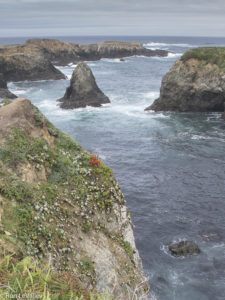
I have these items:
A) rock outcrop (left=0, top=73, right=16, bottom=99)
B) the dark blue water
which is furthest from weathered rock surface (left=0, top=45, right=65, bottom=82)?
the dark blue water

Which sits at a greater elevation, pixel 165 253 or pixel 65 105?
pixel 65 105

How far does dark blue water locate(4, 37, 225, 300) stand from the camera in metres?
19.4

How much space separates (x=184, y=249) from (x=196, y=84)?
3739 cm

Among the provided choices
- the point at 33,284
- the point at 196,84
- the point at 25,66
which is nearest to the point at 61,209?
the point at 33,284

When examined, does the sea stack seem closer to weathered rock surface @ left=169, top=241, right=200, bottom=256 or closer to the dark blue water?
the dark blue water

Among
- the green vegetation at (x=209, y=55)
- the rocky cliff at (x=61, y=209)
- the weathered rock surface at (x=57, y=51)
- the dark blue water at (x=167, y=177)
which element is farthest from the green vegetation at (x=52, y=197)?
the weathered rock surface at (x=57, y=51)

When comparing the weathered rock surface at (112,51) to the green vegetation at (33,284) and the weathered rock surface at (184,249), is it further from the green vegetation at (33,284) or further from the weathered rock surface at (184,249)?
the green vegetation at (33,284)

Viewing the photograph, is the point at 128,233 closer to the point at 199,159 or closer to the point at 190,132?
the point at 199,159

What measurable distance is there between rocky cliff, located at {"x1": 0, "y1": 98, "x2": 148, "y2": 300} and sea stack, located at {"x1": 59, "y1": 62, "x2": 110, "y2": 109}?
145ft

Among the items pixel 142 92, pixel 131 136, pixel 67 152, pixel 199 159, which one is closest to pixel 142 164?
pixel 199 159

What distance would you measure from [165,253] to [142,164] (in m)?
14.6

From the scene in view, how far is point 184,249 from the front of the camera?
20.8m

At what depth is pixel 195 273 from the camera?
19.2 metres

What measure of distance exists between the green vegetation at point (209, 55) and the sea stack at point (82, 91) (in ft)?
57.3
